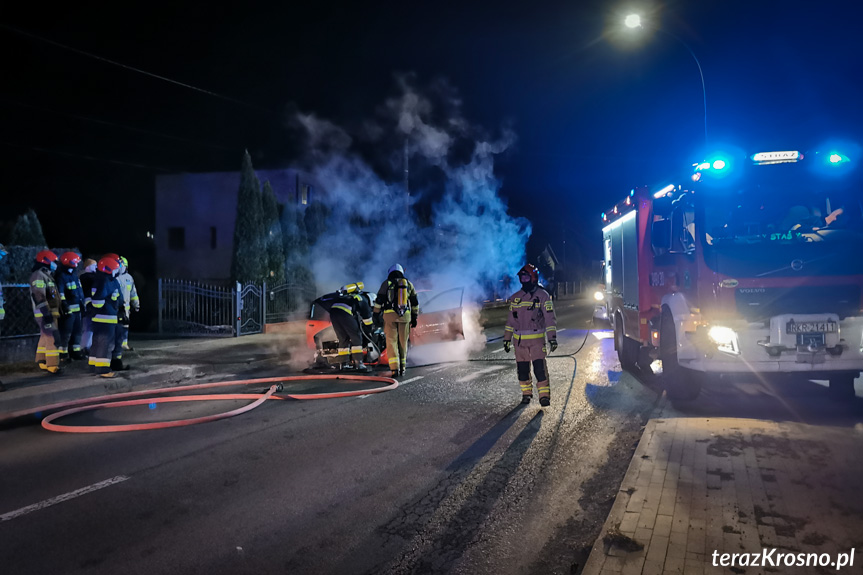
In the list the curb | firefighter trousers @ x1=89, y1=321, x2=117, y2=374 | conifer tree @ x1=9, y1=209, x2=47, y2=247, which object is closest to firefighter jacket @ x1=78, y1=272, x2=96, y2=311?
firefighter trousers @ x1=89, y1=321, x2=117, y2=374

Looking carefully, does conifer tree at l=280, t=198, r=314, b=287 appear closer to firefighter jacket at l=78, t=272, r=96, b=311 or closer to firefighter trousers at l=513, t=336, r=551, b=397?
firefighter jacket at l=78, t=272, r=96, b=311

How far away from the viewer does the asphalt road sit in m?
3.32

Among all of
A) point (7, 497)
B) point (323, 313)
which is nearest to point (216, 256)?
point (323, 313)

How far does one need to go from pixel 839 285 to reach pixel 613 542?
4931 millimetres

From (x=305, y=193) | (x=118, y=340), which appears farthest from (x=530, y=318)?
(x=305, y=193)

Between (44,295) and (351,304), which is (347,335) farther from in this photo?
(44,295)

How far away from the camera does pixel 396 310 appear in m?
8.98

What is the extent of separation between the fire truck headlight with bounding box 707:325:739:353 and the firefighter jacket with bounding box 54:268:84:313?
9.74m

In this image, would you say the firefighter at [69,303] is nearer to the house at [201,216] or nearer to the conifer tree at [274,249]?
the conifer tree at [274,249]

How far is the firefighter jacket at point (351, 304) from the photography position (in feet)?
29.8

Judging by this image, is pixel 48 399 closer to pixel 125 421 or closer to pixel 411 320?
pixel 125 421

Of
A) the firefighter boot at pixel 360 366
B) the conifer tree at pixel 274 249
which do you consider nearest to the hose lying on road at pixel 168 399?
the firefighter boot at pixel 360 366

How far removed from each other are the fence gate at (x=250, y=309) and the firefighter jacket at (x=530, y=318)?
36.2 feet

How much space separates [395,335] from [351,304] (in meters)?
0.86
